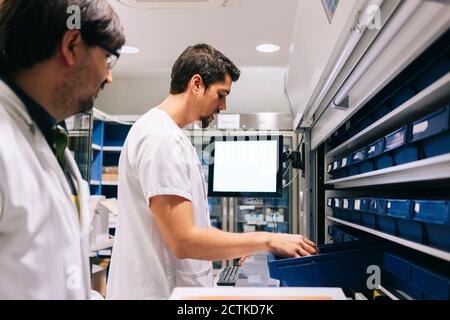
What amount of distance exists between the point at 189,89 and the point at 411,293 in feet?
2.87

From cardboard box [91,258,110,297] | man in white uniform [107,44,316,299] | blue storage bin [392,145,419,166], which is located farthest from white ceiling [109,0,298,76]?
cardboard box [91,258,110,297]

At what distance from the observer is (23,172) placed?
1.91ft

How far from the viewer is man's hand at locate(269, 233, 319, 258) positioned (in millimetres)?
1110

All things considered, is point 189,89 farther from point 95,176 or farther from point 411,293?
point 95,176

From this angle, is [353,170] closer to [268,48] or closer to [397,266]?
[397,266]

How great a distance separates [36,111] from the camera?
0.68m

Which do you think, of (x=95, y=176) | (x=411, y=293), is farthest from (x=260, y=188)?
(x=95, y=176)

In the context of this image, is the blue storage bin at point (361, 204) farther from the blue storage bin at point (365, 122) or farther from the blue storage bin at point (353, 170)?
the blue storage bin at point (365, 122)

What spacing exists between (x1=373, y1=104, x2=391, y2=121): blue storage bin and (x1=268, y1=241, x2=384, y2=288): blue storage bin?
1.43 ft

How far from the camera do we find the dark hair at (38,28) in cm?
63

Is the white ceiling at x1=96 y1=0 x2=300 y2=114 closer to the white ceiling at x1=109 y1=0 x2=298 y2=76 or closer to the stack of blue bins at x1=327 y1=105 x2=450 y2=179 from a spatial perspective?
the white ceiling at x1=109 y1=0 x2=298 y2=76

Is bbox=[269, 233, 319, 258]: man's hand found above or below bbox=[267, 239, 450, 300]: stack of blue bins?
above

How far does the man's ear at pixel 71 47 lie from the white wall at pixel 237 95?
2.91 meters
